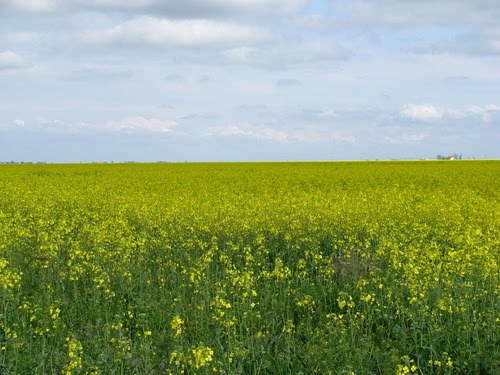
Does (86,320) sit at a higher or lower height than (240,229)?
lower

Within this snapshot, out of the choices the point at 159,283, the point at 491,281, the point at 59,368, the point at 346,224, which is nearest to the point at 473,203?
the point at 346,224

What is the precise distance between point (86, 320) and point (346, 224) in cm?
752

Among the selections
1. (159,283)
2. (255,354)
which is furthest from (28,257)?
(255,354)

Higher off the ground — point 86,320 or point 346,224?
point 346,224

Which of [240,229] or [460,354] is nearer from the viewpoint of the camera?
[460,354]

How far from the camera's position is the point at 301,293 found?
8883 millimetres

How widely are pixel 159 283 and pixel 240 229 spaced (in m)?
4.01

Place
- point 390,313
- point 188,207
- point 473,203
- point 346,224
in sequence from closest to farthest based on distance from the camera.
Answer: point 390,313, point 346,224, point 188,207, point 473,203

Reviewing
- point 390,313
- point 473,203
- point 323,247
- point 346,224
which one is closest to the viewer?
point 390,313

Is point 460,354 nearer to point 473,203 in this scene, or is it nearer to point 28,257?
point 28,257

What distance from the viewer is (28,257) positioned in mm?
11500

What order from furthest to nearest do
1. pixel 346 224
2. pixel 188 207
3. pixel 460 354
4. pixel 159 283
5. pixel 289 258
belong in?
pixel 188 207, pixel 346 224, pixel 289 258, pixel 159 283, pixel 460 354

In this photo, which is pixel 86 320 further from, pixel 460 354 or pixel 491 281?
pixel 491 281

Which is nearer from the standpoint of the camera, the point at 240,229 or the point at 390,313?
the point at 390,313
